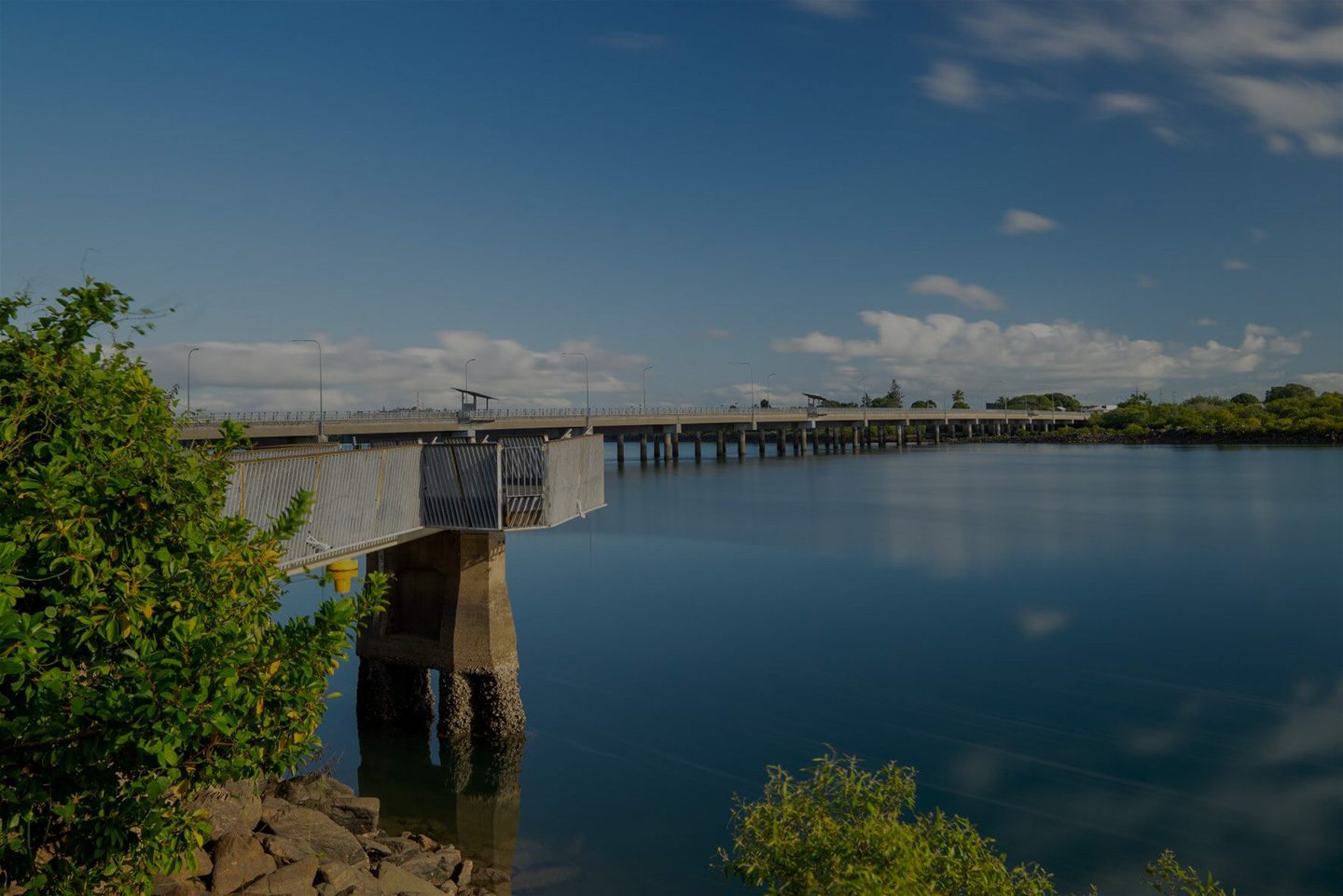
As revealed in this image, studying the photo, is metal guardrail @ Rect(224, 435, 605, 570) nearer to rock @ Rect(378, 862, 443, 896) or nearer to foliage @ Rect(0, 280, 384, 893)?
rock @ Rect(378, 862, 443, 896)

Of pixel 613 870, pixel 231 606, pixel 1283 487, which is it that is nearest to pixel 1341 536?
pixel 1283 487

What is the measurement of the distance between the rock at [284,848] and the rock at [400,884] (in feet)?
4.43

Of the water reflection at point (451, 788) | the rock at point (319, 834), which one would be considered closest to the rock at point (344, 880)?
the rock at point (319, 834)

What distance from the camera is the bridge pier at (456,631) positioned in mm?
25344

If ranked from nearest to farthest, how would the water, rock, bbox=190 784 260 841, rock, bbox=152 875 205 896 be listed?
rock, bbox=152 875 205 896
rock, bbox=190 784 260 841
the water

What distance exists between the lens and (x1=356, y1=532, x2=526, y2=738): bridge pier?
25344 millimetres

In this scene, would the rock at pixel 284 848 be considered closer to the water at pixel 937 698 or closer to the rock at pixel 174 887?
the rock at pixel 174 887

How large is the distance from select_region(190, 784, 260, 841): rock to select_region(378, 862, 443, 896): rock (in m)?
2.34

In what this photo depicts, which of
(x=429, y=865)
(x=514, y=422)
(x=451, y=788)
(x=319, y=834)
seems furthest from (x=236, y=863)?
(x=514, y=422)

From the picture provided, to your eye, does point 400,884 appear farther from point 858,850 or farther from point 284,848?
point 858,850

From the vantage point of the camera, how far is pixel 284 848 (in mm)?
13977

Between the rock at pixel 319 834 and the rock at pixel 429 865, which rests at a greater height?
the rock at pixel 319 834

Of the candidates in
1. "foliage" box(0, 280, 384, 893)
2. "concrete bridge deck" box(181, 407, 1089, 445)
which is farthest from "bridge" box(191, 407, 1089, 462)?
"foliage" box(0, 280, 384, 893)

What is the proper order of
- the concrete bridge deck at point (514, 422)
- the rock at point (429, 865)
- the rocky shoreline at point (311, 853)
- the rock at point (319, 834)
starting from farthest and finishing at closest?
the concrete bridge deck at point (514, 422) < the rock at point (429, 865) < the rock at point (319, 834) < the rocky shoreline at point (311, 853)
